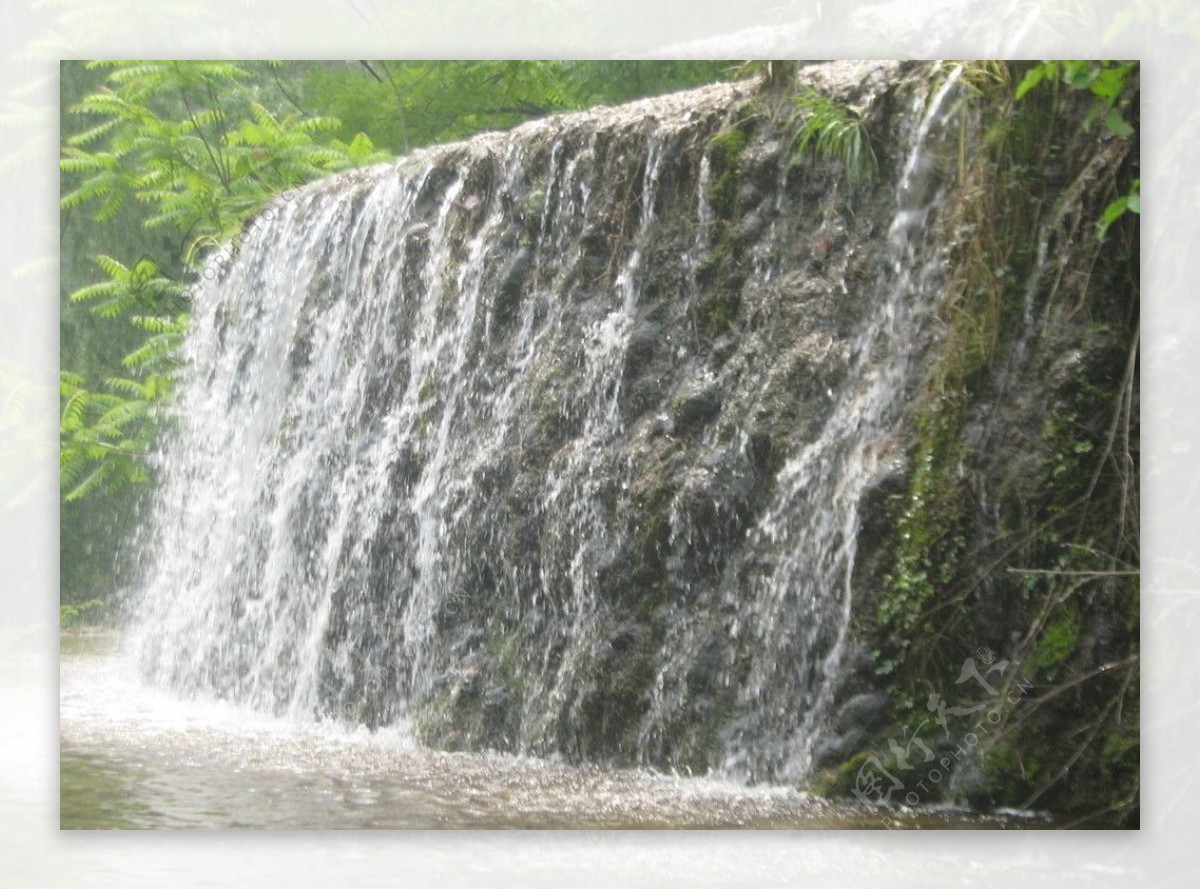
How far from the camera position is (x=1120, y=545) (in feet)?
12.8

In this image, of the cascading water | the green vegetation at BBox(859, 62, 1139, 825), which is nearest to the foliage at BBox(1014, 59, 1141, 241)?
the green vegetation at BBox(859, 62, 1139, 825)

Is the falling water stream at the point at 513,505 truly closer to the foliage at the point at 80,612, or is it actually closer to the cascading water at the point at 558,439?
the cascading water at the point at 558,439

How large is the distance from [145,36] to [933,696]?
2.79 metres

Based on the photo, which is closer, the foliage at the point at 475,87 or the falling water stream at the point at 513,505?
the falling water stream at the point at 513,505

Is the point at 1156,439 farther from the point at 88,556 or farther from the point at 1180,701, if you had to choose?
the point at 88,556

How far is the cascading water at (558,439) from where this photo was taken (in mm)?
4082

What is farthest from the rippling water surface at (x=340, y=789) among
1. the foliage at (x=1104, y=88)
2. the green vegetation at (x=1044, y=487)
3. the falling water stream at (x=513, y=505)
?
the foliage at (x=1104, y=88)

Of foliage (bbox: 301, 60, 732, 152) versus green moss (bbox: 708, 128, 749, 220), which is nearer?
foliage (bbox: 301, 60, 732, 152)

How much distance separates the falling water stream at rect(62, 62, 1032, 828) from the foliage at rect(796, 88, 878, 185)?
0.10 metres

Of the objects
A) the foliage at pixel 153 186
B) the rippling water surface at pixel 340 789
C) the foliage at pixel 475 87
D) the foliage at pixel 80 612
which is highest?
the foliage at pixel 475 87

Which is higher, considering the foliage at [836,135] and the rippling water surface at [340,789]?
the foliage at [836,135]

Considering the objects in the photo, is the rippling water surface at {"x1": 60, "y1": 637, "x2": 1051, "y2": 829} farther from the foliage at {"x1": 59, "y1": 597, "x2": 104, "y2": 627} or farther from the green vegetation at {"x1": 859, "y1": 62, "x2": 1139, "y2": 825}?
the green vegetation at {"x1": 859, "y1": 62, "x2": 1139, "y2": 825}

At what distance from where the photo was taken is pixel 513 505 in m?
4.47

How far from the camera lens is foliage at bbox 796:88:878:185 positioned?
4152 mm
